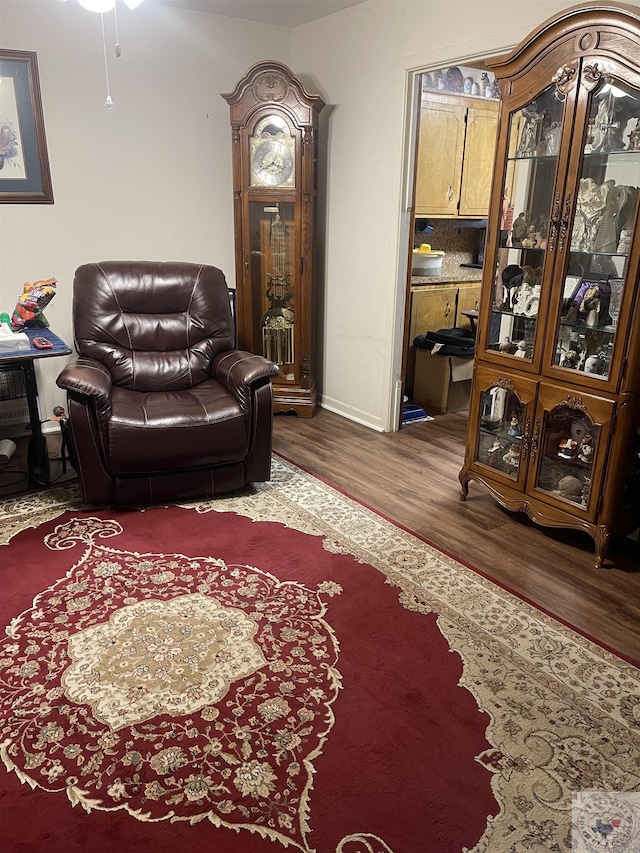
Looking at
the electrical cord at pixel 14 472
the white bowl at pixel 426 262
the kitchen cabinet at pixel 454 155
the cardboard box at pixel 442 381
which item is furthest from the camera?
the white bowl at pixel 426 262

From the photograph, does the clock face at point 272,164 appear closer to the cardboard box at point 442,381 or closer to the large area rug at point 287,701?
the cardboard box at point 442,381

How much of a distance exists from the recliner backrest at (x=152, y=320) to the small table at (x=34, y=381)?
0.24 m

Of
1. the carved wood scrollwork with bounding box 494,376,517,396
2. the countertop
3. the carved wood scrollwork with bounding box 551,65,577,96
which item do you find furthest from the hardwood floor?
the carved wood scrollwork with bounding box 551,65,577,96

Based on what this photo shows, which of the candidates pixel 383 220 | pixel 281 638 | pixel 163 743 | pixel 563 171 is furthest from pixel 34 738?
pixel 383 220

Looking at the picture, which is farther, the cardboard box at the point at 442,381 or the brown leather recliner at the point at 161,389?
the cardboard box at the point at 442,381

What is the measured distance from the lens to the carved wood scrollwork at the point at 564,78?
2.54 meters

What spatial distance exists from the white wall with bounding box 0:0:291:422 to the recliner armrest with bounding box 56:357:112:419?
1204mm

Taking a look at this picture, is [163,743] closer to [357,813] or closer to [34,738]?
[34,738]

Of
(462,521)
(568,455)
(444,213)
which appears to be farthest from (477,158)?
(462,521)

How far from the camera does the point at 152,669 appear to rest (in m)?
2.12

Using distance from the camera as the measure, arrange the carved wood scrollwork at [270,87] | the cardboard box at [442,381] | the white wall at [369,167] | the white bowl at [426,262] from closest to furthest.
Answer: the white wall at [369,167] → the carved wood scrollwork at [270,87] → the cardboard box at [442,381] → the white bowl at [426,262]

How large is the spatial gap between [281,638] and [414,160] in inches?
115

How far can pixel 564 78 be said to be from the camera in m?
2.57

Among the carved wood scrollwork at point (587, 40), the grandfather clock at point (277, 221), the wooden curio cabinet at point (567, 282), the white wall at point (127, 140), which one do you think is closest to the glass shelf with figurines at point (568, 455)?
the wooden curio cabinet at point (567, 282)
